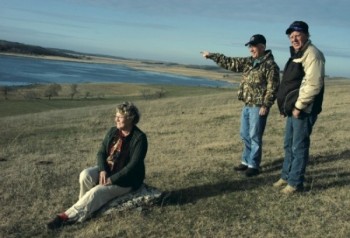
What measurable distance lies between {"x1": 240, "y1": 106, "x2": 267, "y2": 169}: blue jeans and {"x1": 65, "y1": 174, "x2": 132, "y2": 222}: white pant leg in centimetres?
265

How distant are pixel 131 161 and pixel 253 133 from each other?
2612 millimetres

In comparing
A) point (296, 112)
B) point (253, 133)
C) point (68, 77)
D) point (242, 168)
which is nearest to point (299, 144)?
point (296, 112)

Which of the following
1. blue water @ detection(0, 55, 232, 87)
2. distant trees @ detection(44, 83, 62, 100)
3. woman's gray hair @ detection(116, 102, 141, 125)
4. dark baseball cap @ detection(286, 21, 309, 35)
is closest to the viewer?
woman's gray hair @ detection(116, 102, 141, 125)

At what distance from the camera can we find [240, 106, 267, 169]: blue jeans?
8.62m

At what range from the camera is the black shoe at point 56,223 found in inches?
252

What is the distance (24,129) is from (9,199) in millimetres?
11867

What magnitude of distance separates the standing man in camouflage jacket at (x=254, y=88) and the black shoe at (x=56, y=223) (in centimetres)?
341

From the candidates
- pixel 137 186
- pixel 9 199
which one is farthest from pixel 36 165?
pixel 137 186

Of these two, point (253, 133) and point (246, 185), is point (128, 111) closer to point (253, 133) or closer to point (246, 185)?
point (246, 185)

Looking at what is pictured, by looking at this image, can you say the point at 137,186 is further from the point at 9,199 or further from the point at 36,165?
the point at 36,165

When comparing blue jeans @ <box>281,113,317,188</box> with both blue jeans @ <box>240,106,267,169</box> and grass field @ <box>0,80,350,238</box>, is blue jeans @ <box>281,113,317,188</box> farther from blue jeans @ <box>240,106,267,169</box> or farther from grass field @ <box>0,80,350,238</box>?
blue jeans @ <box>240,106,267,169</box>

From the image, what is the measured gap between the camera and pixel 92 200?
264 inches

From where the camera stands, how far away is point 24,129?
755 inches

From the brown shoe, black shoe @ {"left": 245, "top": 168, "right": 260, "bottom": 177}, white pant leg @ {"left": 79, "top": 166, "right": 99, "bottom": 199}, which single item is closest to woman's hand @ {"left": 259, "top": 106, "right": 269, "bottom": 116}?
black shoe @ {"left": 245, "top": 168, "right": 260, "bottom": 177}
